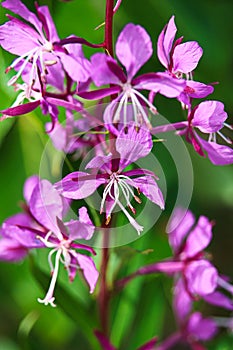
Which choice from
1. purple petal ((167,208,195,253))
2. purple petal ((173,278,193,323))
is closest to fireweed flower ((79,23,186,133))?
purple petal ((167,208,195,253))

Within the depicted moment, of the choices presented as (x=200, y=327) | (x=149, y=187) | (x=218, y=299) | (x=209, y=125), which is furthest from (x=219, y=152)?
(x=200, y=327)

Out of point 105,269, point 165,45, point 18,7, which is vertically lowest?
point 105,269

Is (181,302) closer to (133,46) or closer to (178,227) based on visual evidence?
(178,227)

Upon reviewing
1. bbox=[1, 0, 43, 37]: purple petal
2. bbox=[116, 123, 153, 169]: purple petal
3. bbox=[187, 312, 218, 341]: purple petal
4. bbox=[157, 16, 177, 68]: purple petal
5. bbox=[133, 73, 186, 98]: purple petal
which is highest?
bbox=[1, 0, 43, 37]: purple petal

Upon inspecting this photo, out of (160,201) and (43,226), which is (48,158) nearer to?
(43,226)

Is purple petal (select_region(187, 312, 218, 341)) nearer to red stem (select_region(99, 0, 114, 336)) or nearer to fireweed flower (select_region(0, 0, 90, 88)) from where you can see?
red stem (select_region(99, 0, 114, 336))

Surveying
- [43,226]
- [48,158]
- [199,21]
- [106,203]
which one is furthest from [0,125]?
Answer: [199,21]
